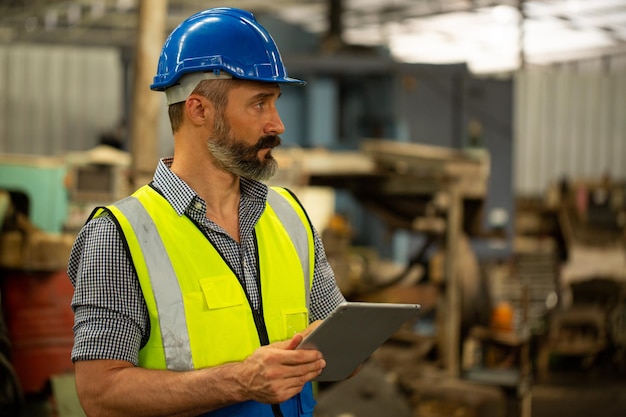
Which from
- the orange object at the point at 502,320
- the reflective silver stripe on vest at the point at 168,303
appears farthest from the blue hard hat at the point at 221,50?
the orange object at the point at 502,320

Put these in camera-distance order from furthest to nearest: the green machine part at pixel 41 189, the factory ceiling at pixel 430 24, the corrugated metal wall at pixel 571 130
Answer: the factory ceiling at pixel 430 24 → the corrugated metal wall at pixel 571 130 → the green machine part at pixel 41 189

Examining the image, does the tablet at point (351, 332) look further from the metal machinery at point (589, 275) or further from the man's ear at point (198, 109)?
the metal machinery at point (589, 275)

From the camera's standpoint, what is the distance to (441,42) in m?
23.8

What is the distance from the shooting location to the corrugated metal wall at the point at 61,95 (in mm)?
12430

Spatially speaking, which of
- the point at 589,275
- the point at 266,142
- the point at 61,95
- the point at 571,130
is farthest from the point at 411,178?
the point at 571,130

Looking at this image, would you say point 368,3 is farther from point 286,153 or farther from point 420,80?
point 286,153

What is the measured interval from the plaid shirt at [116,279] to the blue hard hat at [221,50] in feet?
0.88

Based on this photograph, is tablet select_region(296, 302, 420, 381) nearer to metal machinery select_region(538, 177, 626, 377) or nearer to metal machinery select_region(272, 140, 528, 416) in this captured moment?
metal machinery select_region(272, 140, 528, 416)

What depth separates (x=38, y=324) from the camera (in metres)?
5.27

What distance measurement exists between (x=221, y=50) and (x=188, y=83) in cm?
12

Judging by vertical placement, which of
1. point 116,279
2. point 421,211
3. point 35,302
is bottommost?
point 35,302

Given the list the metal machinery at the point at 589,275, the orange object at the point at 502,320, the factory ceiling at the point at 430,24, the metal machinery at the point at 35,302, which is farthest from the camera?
the factory ceiling at the point at 430,24

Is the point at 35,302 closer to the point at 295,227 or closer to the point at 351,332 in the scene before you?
the point at 295,227

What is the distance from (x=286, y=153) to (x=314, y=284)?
608 centimetres
